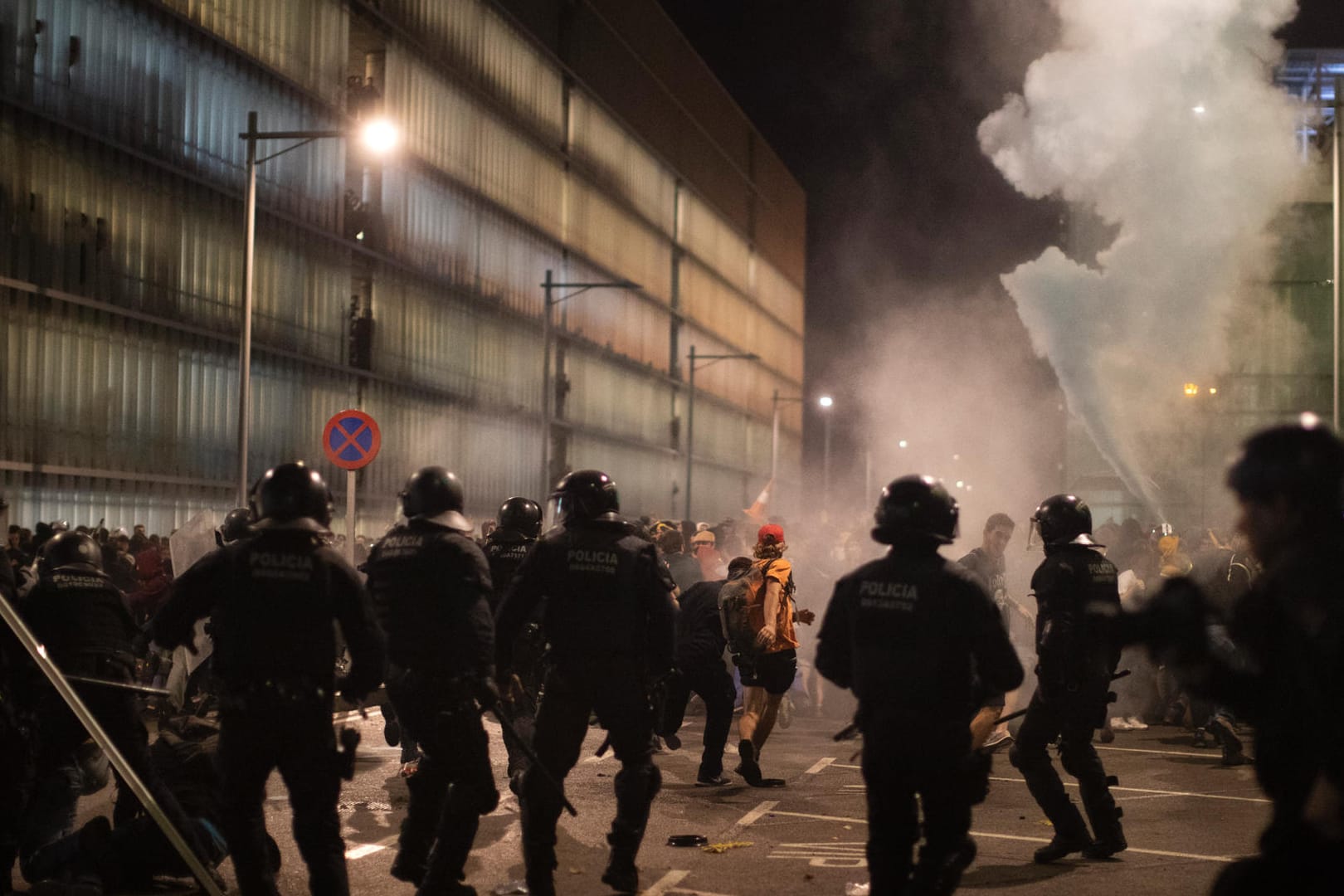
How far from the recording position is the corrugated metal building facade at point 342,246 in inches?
883

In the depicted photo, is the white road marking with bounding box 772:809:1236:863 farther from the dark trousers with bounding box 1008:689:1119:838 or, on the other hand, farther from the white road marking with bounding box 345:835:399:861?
the white road marking with bounding box 345:835:399:861

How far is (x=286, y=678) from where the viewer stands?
560 cm

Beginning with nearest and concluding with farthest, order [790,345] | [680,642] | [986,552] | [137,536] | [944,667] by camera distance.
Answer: [944,667] < [680,642] < [986,552] < [137,536] < [790,345]

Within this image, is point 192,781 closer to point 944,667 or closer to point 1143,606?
point 944,667

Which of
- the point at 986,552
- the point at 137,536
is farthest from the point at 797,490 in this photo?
the point at 986,552

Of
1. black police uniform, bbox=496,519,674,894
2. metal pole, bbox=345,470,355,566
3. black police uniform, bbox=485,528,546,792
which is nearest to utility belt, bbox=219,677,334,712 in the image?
black police uniform, bbox=496,519,674,894

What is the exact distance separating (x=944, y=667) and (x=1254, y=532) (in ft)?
6.55

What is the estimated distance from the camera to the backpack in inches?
432

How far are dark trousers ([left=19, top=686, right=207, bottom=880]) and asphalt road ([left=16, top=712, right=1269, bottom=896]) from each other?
44 centimetres

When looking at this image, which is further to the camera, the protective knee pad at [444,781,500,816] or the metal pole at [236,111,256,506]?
the metal pole at [236,111,256,506]

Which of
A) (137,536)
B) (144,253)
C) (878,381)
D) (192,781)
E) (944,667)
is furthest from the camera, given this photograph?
(878,381)

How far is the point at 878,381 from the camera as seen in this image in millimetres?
65625

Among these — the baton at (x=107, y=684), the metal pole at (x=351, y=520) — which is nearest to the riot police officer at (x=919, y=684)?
the baton at (x=107, y=684)

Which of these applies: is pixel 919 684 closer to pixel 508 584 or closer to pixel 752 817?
pixel 752 817
